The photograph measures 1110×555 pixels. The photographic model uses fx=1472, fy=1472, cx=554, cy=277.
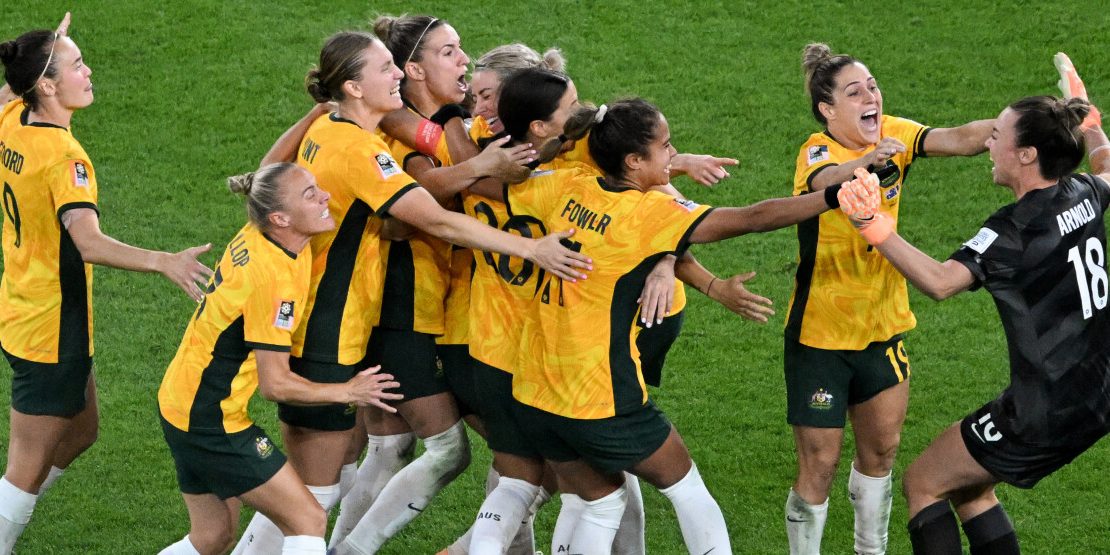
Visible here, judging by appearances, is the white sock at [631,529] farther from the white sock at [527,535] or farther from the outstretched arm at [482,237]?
the outstretched arm at [482,237]

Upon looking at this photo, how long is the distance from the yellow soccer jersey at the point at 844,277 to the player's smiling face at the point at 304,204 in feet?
6.27

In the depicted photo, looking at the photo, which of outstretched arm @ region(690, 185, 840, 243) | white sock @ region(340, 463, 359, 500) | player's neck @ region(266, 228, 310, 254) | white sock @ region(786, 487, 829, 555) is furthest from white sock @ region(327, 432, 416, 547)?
outstretched arm @ region(690, 185, 840, 243)

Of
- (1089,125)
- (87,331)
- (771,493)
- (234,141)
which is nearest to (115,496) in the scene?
(87,331)

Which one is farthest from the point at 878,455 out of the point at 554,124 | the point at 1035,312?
the point at 554,124

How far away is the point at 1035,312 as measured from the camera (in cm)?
523

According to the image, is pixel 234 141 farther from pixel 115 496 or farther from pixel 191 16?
pixel 115 496

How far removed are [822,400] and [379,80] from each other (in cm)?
217

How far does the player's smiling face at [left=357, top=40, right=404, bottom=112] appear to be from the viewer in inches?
215

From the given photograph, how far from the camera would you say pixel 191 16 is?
11352 millimetres

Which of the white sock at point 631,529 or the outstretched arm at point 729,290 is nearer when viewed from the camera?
the outstretched arm at point 729,290

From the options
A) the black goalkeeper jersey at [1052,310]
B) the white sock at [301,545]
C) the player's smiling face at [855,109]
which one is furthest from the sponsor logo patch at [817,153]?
the white sock at [301,545]

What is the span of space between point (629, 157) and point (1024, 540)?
2733 mm

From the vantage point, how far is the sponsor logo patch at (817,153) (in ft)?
19.0

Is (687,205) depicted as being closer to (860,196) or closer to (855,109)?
(860,196)
